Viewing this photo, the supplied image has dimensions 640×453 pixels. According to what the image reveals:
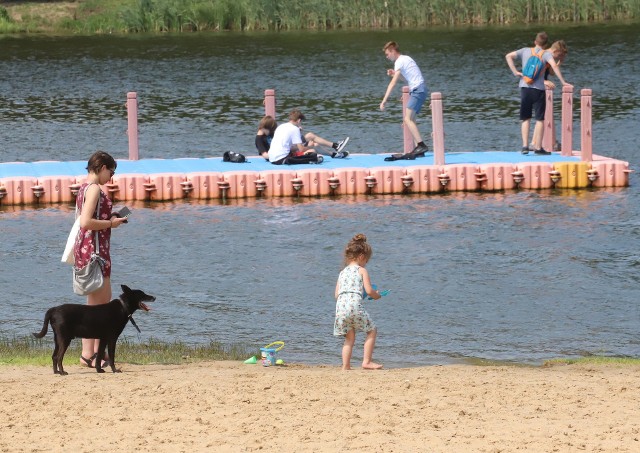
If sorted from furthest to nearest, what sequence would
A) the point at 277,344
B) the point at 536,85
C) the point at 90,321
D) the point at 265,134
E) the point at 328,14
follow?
the point at 328,14 < the point at 265,134 < the point at 536,85 < the point at 277,344 < the point at 90,321

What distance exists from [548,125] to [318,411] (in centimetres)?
1327

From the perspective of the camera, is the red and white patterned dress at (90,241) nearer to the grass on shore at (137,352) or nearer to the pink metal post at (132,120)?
Result: the grass on shore at (137,352)

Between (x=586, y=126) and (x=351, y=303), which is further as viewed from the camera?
(x=586, y=126)

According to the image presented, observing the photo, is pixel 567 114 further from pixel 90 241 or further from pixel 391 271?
pixel 90 241

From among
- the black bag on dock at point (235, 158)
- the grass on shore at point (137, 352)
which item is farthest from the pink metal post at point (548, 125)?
the grass on shore at point (137, 352)

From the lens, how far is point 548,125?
21.3 m

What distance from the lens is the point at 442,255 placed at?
16.0m

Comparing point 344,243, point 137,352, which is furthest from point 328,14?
point 137,352

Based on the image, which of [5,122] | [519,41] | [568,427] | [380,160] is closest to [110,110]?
[5,122]

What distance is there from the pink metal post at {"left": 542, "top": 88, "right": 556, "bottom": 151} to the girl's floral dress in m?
10.7

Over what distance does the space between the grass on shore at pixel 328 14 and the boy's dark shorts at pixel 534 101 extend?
29223 mm

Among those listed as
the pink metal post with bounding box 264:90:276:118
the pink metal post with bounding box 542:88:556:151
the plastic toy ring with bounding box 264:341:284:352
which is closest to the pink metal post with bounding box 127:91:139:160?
the pink metal post with bounding box 264:90:276:118

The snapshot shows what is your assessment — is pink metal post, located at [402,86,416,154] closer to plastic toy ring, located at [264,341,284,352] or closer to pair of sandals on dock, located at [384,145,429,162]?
pair of sandals on dock, located at [384,145,429,162]

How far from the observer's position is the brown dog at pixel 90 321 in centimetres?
977
